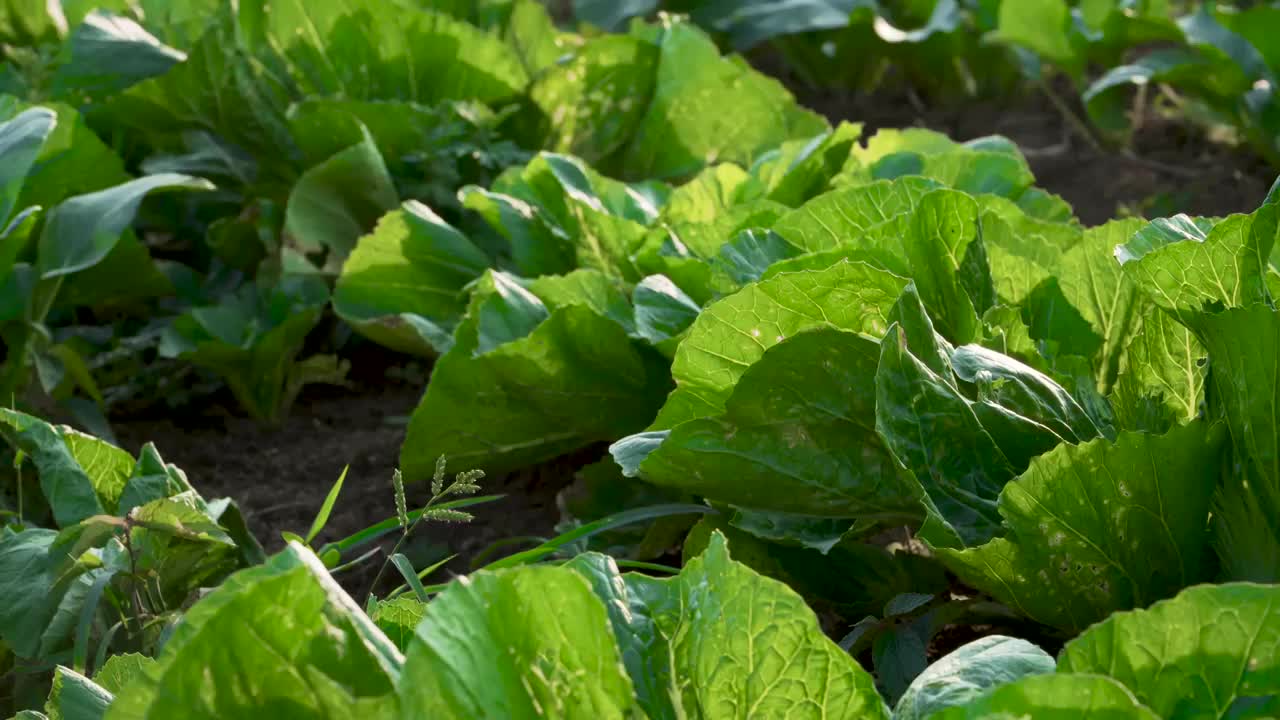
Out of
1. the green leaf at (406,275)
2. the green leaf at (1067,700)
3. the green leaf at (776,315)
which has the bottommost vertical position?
the green leaf at (406,275)

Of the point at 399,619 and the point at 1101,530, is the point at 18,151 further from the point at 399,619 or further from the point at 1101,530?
the point at 1101,530

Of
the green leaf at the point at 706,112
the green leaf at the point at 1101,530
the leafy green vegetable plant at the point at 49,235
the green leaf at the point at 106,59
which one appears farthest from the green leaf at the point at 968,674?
the green leaf at the point at 106,59

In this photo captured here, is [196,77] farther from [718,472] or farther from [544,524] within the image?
[718,472]

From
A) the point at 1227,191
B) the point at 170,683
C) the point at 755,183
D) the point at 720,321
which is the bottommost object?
the point at 1227,191

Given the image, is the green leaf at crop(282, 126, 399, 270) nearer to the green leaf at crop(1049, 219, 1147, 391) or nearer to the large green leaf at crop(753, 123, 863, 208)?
the large green leaf at crop(753, 123, 863, 208)

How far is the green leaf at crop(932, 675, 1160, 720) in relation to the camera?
1023 millimetres

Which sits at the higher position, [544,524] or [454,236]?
[454,236]

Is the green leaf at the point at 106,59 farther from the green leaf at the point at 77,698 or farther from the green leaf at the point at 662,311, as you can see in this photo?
the green leaf at the point at 77,698

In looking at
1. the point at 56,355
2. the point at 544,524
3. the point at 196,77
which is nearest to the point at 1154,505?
the point at 544,524

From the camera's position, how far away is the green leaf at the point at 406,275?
275cm

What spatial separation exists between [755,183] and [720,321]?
99 centimetres

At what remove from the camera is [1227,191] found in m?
3.69

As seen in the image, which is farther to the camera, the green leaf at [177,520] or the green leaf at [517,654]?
the green leaf at [177,520]

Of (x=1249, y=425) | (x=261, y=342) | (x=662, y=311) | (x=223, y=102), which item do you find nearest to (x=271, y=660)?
(x=1249, y=425)
